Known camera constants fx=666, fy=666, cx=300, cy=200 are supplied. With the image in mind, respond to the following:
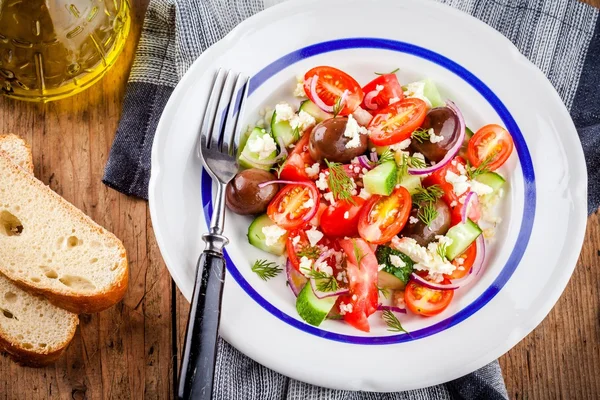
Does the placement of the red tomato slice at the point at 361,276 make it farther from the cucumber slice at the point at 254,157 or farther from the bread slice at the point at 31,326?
the bread slice at the point at 31,326

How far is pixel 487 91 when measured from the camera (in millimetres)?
2666

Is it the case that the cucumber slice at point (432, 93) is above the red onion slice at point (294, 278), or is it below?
above

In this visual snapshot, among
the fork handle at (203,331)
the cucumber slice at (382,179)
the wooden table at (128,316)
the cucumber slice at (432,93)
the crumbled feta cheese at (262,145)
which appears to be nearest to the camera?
the fork handle at (203,331)

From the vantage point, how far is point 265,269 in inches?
101

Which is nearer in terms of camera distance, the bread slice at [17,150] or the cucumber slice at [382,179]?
the cucumber slice at [382,179]

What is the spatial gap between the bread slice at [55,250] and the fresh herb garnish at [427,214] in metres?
1.19

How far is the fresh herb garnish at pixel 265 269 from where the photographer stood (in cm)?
257

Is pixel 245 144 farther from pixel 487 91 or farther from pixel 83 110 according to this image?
pixel 487 91

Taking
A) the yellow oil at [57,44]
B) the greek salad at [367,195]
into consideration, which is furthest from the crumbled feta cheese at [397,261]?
the yellow oil at [57,44]

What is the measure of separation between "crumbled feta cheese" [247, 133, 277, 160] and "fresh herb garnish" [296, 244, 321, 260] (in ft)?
1.27

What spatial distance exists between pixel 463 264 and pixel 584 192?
1.82ft

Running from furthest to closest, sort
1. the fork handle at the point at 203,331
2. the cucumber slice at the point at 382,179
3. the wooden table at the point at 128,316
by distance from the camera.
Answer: the wooden table at the point at 128,316, the cucumber slice at the point at 382,179, the fork handle at the point at 203,331

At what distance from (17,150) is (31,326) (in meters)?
0.73

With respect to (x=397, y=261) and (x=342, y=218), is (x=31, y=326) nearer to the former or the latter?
(x=342, y=218)
